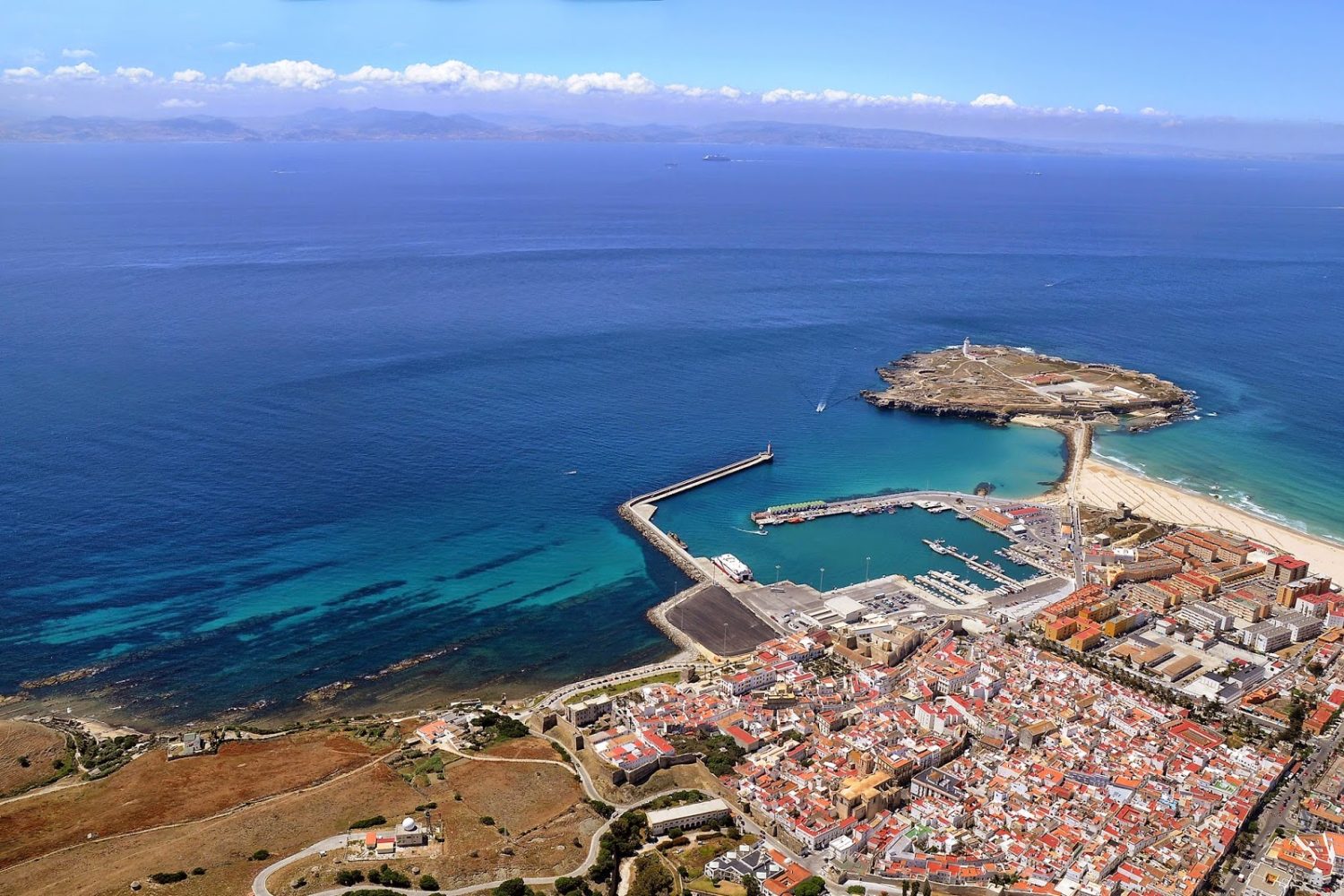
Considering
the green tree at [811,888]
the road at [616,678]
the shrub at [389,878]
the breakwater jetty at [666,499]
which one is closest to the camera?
the shrub at [389,878]

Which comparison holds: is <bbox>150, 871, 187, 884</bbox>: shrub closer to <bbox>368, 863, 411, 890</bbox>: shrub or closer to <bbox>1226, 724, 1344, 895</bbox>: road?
<bbox>368, 863, 411, 890</bbox>: shrub

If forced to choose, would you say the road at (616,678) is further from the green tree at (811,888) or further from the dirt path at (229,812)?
the green tree at (811,888)

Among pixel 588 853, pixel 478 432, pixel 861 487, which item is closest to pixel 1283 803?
pixel 588 853

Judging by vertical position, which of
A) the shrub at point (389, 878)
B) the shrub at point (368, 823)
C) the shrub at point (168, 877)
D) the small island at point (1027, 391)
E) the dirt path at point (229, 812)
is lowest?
the dirt path at point (229, 812)

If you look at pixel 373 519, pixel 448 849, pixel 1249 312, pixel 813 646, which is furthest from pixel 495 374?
pixel 1249 312

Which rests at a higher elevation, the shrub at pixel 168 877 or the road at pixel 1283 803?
the shrub at pixel 168 877

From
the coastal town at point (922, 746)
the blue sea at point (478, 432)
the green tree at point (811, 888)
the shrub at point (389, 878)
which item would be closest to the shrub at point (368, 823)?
the coastal town at point (922, 746)

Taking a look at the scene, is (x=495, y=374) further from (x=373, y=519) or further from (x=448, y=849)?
(x=448, y=849)
